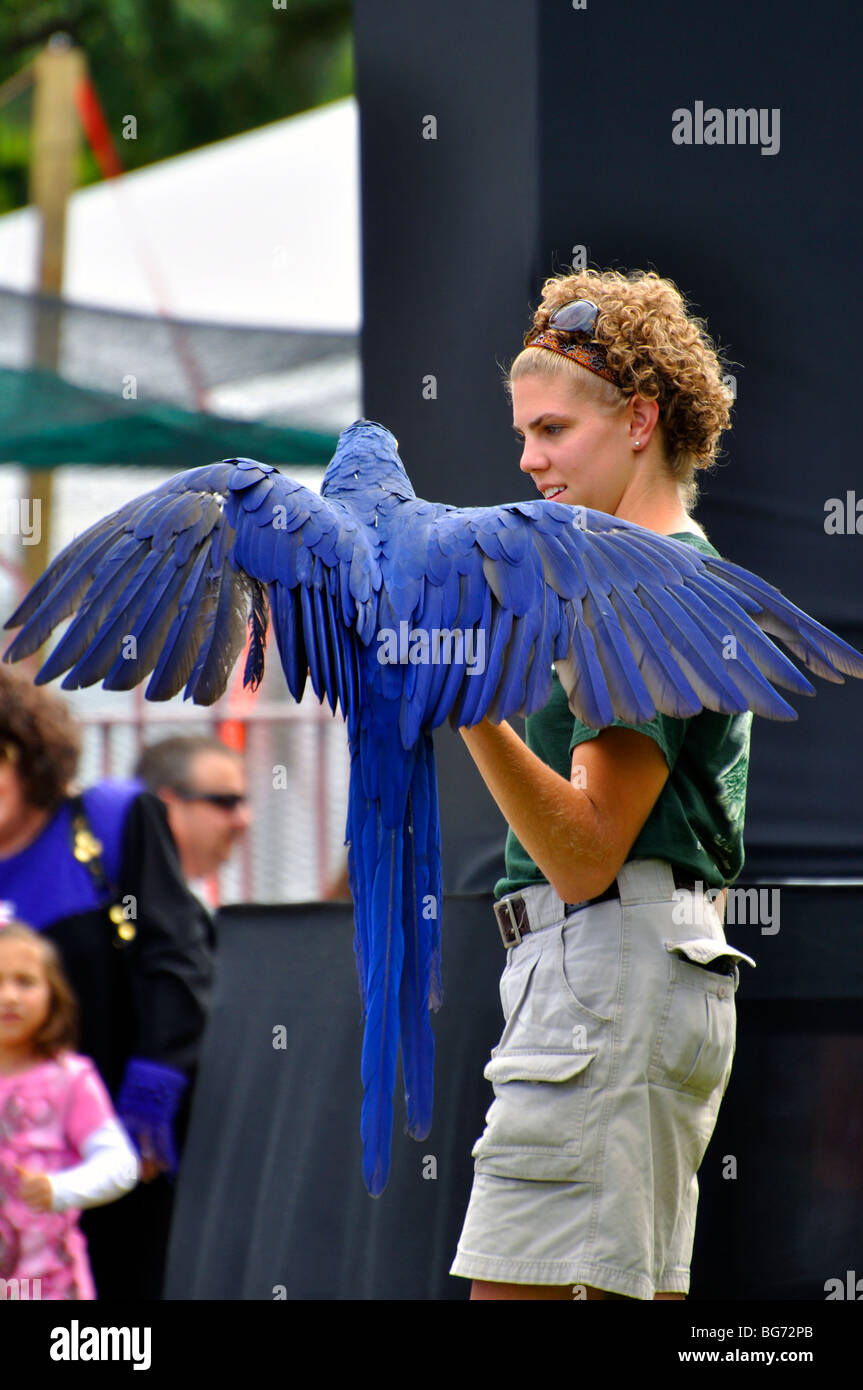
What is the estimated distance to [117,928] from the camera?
10.4ft

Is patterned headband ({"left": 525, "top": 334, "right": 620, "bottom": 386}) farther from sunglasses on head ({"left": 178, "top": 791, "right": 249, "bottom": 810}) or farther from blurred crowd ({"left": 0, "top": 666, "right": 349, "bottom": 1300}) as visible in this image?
sunglasses on head ({"left": 178, "top": 791, "right": 249, "bottom": 810})

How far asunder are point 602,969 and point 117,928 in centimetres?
165

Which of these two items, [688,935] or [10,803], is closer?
[688,935]

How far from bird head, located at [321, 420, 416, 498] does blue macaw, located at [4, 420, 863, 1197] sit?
6cm

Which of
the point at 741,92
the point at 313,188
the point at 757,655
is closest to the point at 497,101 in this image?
the point at 741,92

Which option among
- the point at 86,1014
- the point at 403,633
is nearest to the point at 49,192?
the point at 86,1014

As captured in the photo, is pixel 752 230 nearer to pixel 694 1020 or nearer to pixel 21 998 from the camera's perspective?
pixel 694 1020

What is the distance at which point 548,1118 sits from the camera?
69.1 inches

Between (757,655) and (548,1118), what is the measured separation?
59cm

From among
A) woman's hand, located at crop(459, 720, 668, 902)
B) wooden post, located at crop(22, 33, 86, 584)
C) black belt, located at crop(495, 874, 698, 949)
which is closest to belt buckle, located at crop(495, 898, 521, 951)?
black belt, located at crop(495, 874, 698, 949)

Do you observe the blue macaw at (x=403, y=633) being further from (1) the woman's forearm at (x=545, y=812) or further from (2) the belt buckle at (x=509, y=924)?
(2) the belt buckle at (x=509, y=924)

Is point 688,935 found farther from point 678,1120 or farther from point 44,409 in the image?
point 44,409

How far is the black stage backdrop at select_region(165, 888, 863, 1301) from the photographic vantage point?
2.47 m

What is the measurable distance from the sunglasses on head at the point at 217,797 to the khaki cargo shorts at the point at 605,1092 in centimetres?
230
